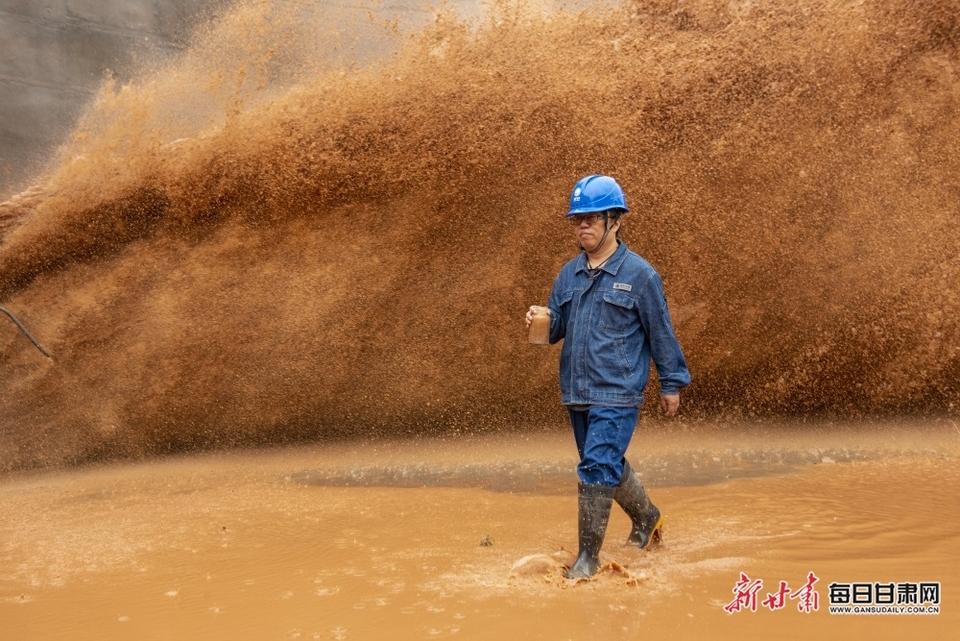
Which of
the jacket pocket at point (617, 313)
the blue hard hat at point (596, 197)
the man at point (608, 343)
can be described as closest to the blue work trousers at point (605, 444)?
the man at point (608, 343)

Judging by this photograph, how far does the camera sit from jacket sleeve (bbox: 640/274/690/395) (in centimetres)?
361

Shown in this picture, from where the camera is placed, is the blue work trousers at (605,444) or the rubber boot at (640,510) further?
the rubber boot at (640,510)

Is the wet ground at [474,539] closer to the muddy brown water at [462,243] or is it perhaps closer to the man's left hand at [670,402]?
the muddy brown water at [462,243]

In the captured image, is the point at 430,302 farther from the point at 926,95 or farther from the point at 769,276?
the point at 926,95

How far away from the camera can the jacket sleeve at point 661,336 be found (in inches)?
142

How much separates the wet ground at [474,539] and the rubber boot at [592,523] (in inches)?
3.2

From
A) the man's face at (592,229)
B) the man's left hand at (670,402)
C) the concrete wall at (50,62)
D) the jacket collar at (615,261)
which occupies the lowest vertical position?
the man's left hand at (670,402)

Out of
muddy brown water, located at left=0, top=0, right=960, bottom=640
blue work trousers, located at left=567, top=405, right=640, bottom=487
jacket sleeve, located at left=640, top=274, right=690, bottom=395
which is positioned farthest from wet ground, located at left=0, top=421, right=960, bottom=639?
jacket sleeve, located at left=640, top=274, right=690, bottom=395

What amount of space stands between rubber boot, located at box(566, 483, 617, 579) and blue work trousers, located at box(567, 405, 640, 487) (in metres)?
0.04

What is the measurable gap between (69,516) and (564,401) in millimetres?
3152

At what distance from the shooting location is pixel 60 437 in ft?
21.6

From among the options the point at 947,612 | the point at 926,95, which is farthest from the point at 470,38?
the point at 947,612

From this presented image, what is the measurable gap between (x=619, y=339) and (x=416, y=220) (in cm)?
326

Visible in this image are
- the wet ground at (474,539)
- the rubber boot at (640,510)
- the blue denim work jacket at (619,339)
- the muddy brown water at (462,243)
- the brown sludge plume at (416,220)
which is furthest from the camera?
the brown sludge plume at (416,220)
